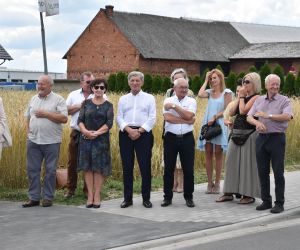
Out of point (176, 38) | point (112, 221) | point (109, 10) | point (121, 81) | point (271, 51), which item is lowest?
point (112, 221)

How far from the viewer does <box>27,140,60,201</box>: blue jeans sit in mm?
9484

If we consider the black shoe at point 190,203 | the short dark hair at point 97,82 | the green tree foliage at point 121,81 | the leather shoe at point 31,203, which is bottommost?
the leather shoe at point 31,203

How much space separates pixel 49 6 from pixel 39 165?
3.59 meters

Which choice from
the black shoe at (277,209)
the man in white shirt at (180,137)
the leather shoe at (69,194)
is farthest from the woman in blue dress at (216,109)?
the leather shoe at (69,194)

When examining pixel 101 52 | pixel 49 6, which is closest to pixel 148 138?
pixel 49 6

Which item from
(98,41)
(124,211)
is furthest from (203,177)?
(98,41)

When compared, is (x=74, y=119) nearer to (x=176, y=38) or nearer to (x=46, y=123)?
(x=46, y=123)

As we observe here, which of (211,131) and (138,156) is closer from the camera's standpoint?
(138,156)

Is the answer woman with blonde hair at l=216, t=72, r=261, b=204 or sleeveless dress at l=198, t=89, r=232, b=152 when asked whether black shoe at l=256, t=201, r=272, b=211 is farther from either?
sleeveless dress at l=198, t=89, r=232, b=152

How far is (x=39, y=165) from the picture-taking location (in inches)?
378

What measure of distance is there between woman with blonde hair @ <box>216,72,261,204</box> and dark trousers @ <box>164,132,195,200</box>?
2.04ft

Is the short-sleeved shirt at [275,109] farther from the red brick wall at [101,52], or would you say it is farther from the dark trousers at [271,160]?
the red brick wall at [101,52]

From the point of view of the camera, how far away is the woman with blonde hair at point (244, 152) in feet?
31.2

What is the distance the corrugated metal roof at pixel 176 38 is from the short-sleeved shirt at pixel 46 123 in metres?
48.1
